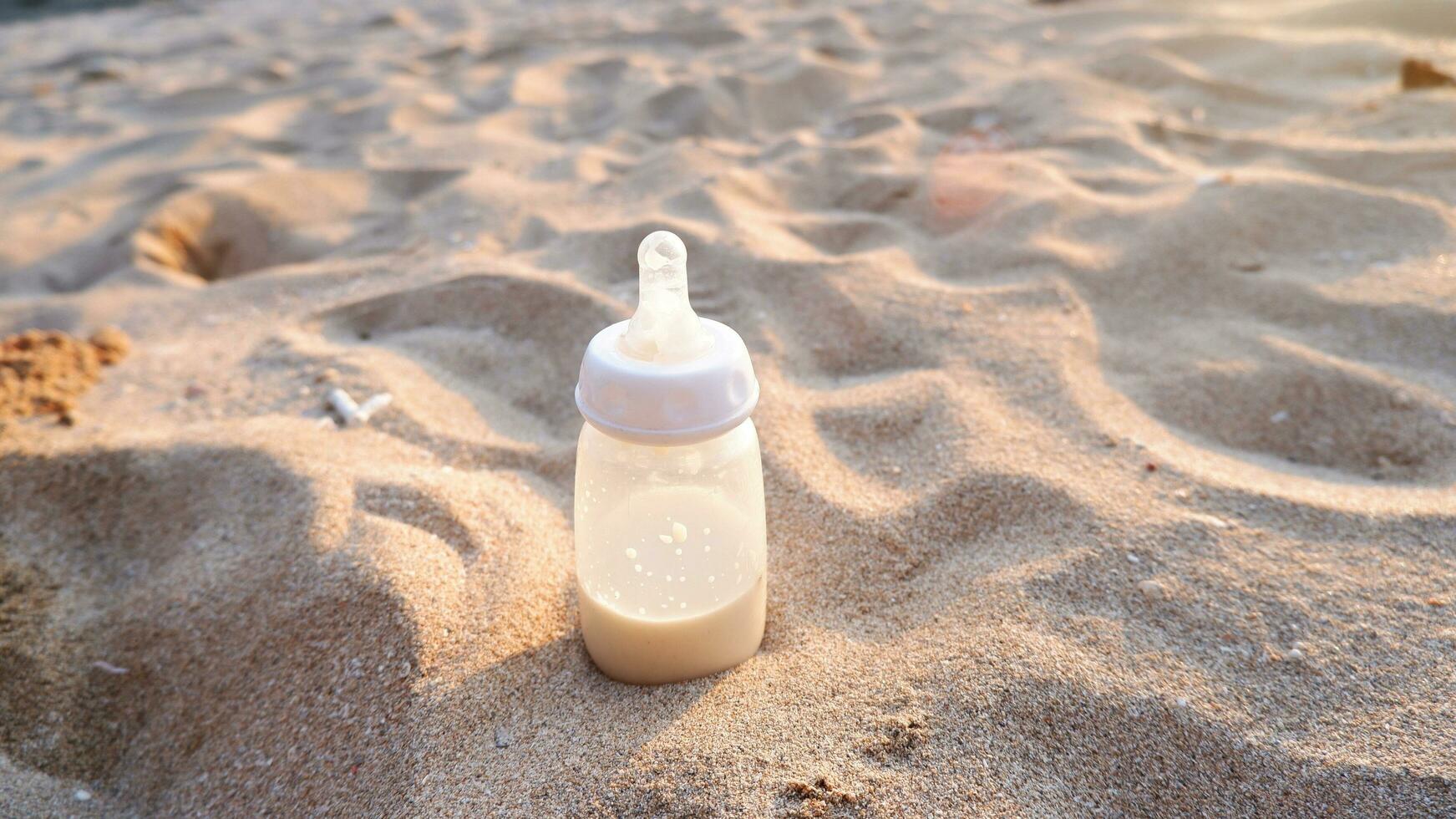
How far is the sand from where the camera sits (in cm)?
111

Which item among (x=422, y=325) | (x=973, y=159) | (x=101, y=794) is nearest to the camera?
(x=101, y=794)

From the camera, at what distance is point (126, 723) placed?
127cm

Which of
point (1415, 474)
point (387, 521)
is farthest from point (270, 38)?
point (1415, 474)

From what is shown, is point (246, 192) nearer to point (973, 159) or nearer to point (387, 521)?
point (387, 521)

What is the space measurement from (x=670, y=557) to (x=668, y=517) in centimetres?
6

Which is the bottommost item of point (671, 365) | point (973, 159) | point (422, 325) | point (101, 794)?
point (101, 794)

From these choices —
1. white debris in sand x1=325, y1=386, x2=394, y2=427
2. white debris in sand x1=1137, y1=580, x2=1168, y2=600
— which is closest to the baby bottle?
white debris in sand x1=1137, y1=580, x2=1168, y2=600

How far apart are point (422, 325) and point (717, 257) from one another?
0.75m

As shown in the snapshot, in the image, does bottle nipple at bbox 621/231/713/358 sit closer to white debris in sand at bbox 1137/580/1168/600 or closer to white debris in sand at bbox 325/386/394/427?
white debris in sand at bbox 1137/580/1168/600

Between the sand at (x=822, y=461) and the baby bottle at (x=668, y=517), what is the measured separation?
7 cm

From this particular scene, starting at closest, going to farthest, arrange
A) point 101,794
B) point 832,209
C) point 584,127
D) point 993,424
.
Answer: point 101,794 < point 993,424 < point 832,209 < point 584,127

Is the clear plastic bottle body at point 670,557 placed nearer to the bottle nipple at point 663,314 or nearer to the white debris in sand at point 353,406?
the bottle nipple at point 663,314

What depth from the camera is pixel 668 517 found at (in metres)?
1.23

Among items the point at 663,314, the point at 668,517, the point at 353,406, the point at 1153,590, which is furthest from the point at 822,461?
the point at 353,406
